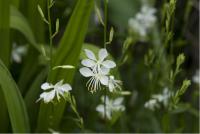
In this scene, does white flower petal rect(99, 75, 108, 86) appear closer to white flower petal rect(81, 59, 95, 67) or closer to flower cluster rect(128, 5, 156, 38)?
white flower petal rect(81, 59, 95, 67)

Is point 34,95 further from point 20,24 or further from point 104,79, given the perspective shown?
point 104,79

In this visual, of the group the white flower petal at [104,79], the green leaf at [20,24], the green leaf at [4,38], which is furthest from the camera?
the green leaf at [20,24]

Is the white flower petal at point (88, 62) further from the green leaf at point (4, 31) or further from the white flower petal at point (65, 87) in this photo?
the green leaf at point (4, 31)

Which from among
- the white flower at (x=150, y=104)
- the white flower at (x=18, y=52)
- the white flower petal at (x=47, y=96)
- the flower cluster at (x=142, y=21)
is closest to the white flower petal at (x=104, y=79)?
the white flower petal at (x=47, y=96)

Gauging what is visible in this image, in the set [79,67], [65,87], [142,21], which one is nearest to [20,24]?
[79,67]

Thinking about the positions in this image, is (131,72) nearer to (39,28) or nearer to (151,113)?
(151,113)

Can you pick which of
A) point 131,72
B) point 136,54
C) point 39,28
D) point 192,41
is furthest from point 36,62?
point 192,41
